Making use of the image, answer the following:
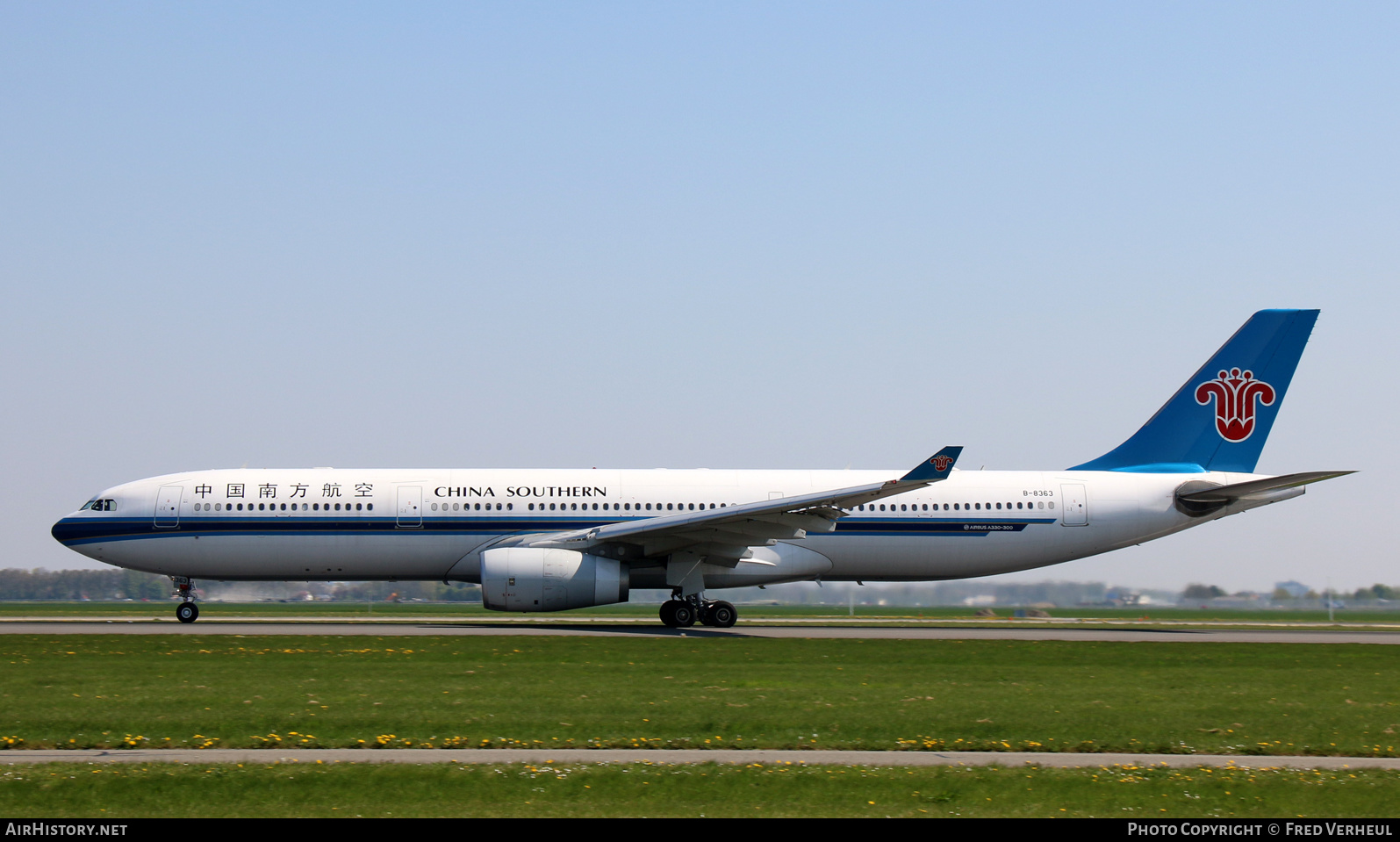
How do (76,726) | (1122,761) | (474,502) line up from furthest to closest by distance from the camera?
(474,502), (76,726), (1122,761)

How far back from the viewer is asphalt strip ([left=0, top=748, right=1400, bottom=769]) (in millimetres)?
10984

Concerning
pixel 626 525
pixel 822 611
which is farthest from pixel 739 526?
pixel 822 611

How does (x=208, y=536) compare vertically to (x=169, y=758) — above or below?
above

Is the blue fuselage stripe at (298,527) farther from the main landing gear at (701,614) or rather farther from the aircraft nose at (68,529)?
the main landing gear at (701,614)

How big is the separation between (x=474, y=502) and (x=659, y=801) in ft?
77.0

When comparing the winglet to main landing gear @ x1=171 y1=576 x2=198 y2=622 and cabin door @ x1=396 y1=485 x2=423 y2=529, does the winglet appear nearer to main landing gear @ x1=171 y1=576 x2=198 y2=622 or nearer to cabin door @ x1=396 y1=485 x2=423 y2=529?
cabin door @ x1=396 y1=485 x2=423 y2=529

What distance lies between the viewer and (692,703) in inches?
604

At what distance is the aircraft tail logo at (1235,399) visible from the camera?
35781 millimetres

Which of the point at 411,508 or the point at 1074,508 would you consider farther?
the point at 1074,508

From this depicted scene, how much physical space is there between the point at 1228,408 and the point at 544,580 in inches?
826

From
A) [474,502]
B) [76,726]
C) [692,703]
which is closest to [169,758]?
[76,726]

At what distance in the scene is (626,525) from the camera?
3038cm

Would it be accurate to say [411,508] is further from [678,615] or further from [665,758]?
[665,758]
